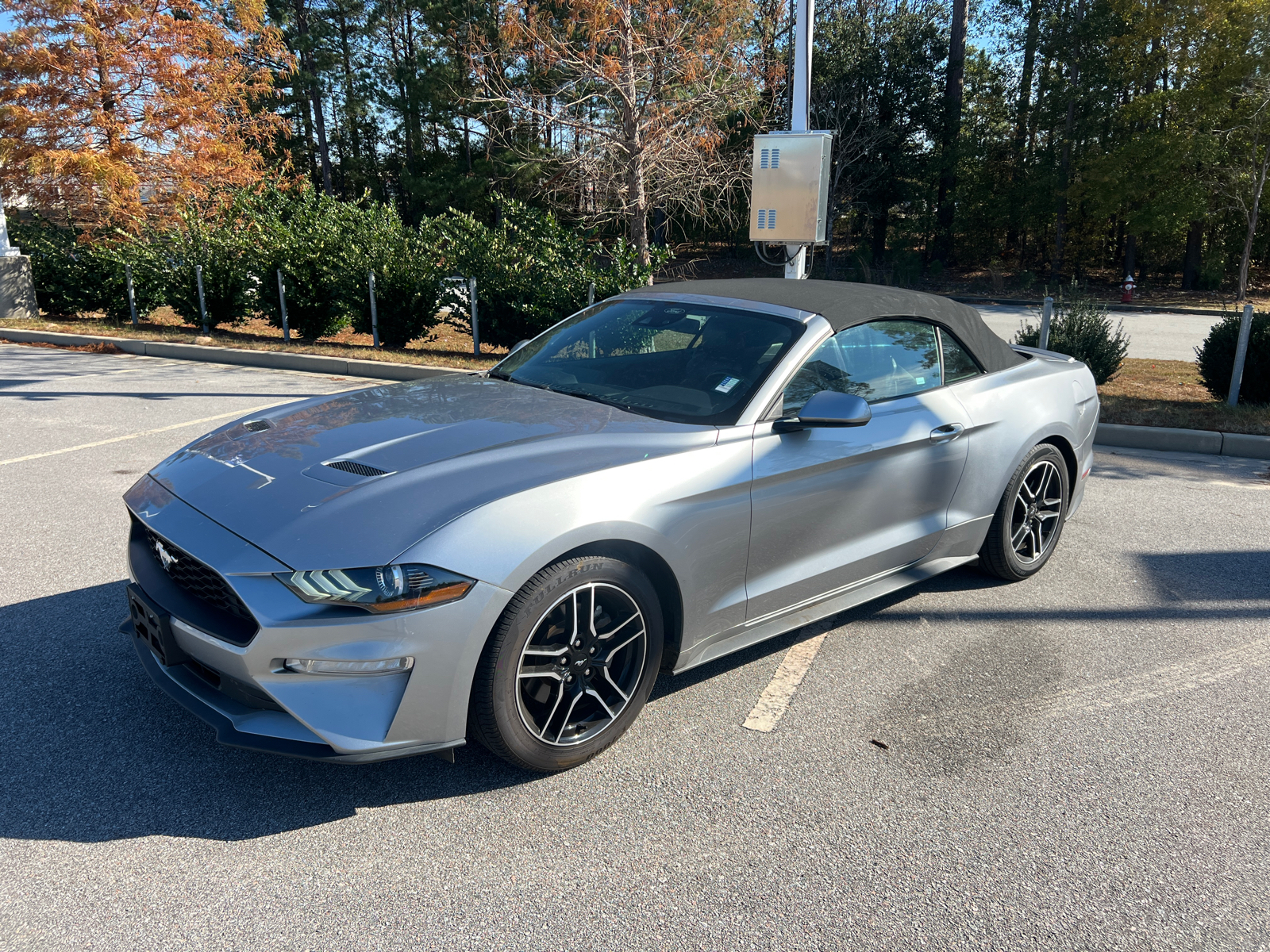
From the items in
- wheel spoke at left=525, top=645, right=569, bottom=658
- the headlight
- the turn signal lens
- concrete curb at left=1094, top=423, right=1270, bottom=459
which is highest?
the headlight

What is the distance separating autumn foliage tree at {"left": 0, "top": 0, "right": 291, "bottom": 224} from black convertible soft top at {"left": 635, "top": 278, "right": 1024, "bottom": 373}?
57.9 feet

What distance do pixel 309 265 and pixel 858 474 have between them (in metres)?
12.1

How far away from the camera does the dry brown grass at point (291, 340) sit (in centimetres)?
1250

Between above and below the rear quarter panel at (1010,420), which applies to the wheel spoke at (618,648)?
below

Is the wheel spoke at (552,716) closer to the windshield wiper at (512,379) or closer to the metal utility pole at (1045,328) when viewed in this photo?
the windshield wiper at (512,379)

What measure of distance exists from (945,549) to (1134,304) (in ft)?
97.1

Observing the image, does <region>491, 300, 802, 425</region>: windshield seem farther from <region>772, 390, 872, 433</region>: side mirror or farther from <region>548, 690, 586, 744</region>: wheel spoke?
<region>548, 690, 586, 744</region>: wheel spoke

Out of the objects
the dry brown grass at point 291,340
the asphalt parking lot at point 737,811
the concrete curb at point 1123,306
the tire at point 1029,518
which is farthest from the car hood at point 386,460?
the concrete curb at point 1123,306

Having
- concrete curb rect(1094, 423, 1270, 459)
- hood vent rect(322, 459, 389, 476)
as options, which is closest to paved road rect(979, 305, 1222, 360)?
concrete curb rect(1094, 423, 1270, 459)

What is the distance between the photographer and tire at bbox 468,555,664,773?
9.08 feet

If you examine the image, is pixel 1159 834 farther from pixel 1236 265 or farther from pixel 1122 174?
pixel 1236 265

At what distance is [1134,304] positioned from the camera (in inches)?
1157

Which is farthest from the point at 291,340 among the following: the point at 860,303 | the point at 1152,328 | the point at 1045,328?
the point at 1152,328

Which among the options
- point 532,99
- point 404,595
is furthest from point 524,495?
point 532,99
